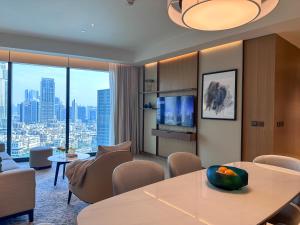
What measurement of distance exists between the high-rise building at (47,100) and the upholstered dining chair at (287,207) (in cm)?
535

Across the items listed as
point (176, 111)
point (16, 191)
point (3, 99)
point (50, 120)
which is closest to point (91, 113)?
point (50, 120)

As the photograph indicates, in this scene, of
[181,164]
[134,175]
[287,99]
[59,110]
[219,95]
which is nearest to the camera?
[134,175]

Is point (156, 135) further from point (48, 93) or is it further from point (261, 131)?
point (48, 93)

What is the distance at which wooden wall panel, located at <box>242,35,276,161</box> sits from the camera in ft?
12.3

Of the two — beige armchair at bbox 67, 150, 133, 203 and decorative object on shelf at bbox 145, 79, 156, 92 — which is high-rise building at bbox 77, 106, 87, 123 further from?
beige armchair at bbox 67, 150, 133, 203

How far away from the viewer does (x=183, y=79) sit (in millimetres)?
5398

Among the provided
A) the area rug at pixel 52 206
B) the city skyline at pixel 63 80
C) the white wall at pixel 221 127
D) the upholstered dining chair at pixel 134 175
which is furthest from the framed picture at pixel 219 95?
the city skyline at pixel 63 80

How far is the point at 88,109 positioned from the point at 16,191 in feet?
14.1

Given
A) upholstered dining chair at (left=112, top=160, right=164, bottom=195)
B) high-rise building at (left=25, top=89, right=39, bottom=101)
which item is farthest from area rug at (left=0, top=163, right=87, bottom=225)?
high-rise building at (left=25, top=89, right=39, bottom=101)

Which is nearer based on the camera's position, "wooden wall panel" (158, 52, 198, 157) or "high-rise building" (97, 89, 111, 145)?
"wooden wall panel" (158, 52, 198, 157)

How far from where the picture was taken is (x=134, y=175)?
1.76 m

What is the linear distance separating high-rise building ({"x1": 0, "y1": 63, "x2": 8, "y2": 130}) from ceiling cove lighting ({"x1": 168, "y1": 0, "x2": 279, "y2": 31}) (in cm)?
529

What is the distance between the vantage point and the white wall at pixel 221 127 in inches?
165

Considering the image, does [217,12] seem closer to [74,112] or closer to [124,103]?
[124,103]
